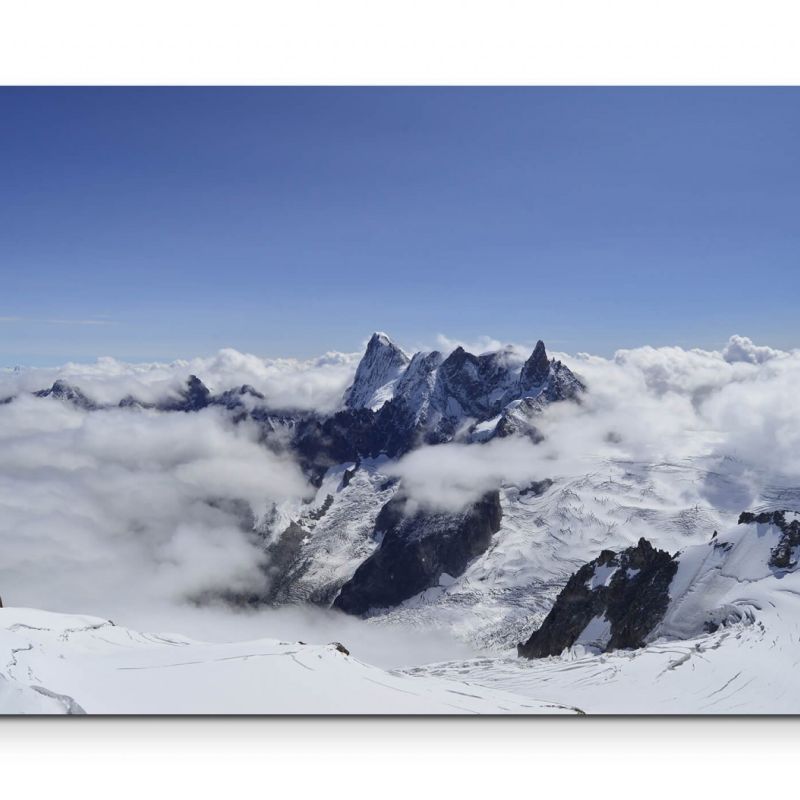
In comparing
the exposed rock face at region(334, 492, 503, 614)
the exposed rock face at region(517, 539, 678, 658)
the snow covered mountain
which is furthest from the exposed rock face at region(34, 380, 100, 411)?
the exposed rock face at region(517, 539, 678, 658)

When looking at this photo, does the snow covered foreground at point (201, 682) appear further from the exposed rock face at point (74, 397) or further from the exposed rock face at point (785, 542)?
the exposed rock face at point (74, 397)

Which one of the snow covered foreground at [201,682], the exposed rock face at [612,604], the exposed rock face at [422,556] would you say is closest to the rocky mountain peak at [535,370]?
the exposed rock face at [422,556]

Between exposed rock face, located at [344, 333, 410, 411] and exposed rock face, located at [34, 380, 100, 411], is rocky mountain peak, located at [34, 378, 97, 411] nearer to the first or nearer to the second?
exposed rock face, located at [34, 380, 100, 411]

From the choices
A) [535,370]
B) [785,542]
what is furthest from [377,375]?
[785,542]

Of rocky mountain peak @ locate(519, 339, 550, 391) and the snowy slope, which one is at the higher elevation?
rocky mountain peak @ locate(519, 339, 550, 391)

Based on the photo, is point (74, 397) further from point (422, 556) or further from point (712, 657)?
point (712, 657)

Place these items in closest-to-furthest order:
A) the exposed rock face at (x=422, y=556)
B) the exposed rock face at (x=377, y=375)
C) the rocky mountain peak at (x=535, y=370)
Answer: the exposed rock face at (x=422, y=556) → the rocky mountain peak at (x=535, y=370) → the exposed rock face at (x=377, y=375)
